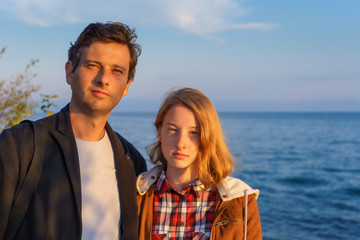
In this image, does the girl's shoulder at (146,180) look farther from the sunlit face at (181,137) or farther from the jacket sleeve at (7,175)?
the jacket sleeve at (7,175)

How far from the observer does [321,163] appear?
100 feet

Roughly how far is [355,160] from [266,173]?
39.4 feet

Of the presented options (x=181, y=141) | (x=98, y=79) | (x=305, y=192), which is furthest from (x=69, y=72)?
(x=305, y=192)

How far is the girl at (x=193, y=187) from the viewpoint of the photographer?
109 inches

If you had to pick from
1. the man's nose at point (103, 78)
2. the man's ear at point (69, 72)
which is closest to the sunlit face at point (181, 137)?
the man's nose at point (103, 78)

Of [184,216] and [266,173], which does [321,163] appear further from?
[184,216]

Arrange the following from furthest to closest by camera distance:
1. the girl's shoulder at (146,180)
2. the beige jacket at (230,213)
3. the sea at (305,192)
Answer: the sea at (305,192)
the girl's shoulder at (146,180)
the beige jacket at (230,213)

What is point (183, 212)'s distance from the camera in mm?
2795

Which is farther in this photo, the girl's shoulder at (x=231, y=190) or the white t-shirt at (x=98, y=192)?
the girl's shoulder at (x=231, y=190)

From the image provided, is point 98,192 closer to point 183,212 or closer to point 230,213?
point 183,212

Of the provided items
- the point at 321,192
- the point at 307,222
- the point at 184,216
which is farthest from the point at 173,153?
the point at 321,192

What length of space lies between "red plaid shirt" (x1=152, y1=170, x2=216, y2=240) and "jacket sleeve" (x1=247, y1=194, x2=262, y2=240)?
0.90 ft

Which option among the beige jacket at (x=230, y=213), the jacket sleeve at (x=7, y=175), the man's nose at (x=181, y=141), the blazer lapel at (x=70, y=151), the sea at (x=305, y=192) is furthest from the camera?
the sea at (x=305, y=192)

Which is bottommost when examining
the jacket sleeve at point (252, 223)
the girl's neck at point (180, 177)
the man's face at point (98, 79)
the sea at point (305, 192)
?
the sea at point (305, 192)
